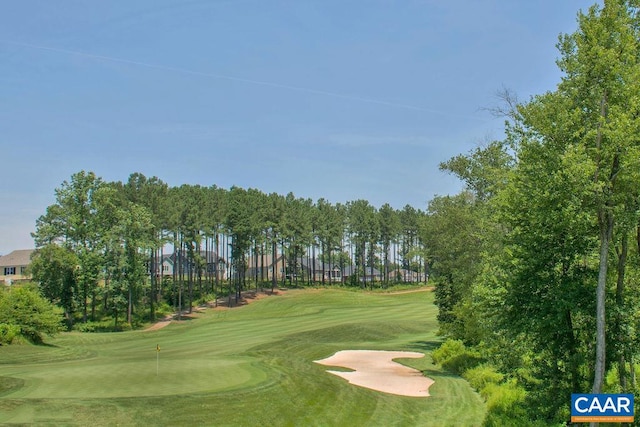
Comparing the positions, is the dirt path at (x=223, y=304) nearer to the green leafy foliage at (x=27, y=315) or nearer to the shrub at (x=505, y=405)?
the green leafy foliage at (x=27, y=315)

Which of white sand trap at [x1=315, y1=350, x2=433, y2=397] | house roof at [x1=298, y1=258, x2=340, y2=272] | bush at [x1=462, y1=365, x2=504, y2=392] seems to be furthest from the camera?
house roof at [x1=298, y1=258, x2=340, y2=272]

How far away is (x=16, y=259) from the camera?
10638cm

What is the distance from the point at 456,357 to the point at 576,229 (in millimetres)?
20090

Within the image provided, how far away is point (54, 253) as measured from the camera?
6662cm

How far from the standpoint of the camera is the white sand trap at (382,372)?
2695 centimetres

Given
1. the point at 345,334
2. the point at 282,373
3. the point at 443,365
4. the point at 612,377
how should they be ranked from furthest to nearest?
the point at 345,334 < the point at 443,365 < the point at 282,373 < the point at 612,377

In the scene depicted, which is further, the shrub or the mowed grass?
the shrub

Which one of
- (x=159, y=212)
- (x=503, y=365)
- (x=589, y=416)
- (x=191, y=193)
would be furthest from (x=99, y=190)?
(x=589, y=416)

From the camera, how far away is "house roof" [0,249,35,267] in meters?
105

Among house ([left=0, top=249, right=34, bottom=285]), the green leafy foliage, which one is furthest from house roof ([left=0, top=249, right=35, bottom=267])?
the green leafy foliage

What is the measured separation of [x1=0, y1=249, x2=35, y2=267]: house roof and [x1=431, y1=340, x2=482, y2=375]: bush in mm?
91952

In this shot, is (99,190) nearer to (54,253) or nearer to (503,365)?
(54,253)

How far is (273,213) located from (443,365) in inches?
2788

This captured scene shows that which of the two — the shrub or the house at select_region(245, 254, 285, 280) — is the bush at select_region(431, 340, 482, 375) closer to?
the shrub
